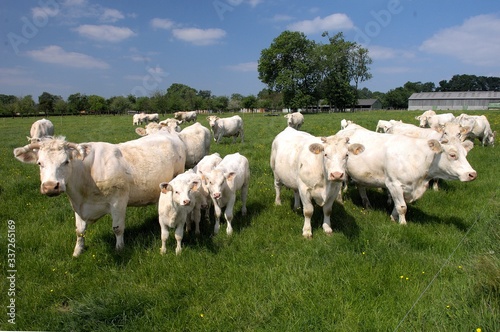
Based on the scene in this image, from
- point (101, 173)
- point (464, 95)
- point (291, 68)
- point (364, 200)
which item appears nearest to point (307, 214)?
point (364, 200)

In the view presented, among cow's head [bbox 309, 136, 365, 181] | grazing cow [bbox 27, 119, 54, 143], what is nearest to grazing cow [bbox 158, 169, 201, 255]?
cow's head [bbox 309, 136, 365, 181]

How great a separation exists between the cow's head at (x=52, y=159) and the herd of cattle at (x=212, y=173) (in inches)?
0.5

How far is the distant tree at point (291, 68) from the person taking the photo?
208 ft

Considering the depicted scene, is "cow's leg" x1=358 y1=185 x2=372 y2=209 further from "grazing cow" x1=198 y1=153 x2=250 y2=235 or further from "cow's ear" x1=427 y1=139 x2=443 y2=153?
"grazing cow" x1=198 y1=153 x2=250 y2=235

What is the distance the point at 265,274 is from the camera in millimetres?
4520

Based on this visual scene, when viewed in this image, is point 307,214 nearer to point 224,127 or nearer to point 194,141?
point 194,141

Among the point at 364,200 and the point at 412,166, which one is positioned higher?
the point at 412,166

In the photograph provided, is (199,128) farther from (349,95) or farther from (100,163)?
(349,95)

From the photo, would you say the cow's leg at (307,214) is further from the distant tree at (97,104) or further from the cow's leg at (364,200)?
the distant tree at (97,104)

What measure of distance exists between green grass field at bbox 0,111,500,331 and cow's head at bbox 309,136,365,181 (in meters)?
1.25

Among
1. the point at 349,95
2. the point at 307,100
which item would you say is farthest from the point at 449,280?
the point at 349,95

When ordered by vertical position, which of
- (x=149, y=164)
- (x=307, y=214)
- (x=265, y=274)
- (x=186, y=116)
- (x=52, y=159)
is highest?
(x=186, y=116)

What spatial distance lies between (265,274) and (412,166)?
154 inches

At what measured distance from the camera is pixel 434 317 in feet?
10.9
